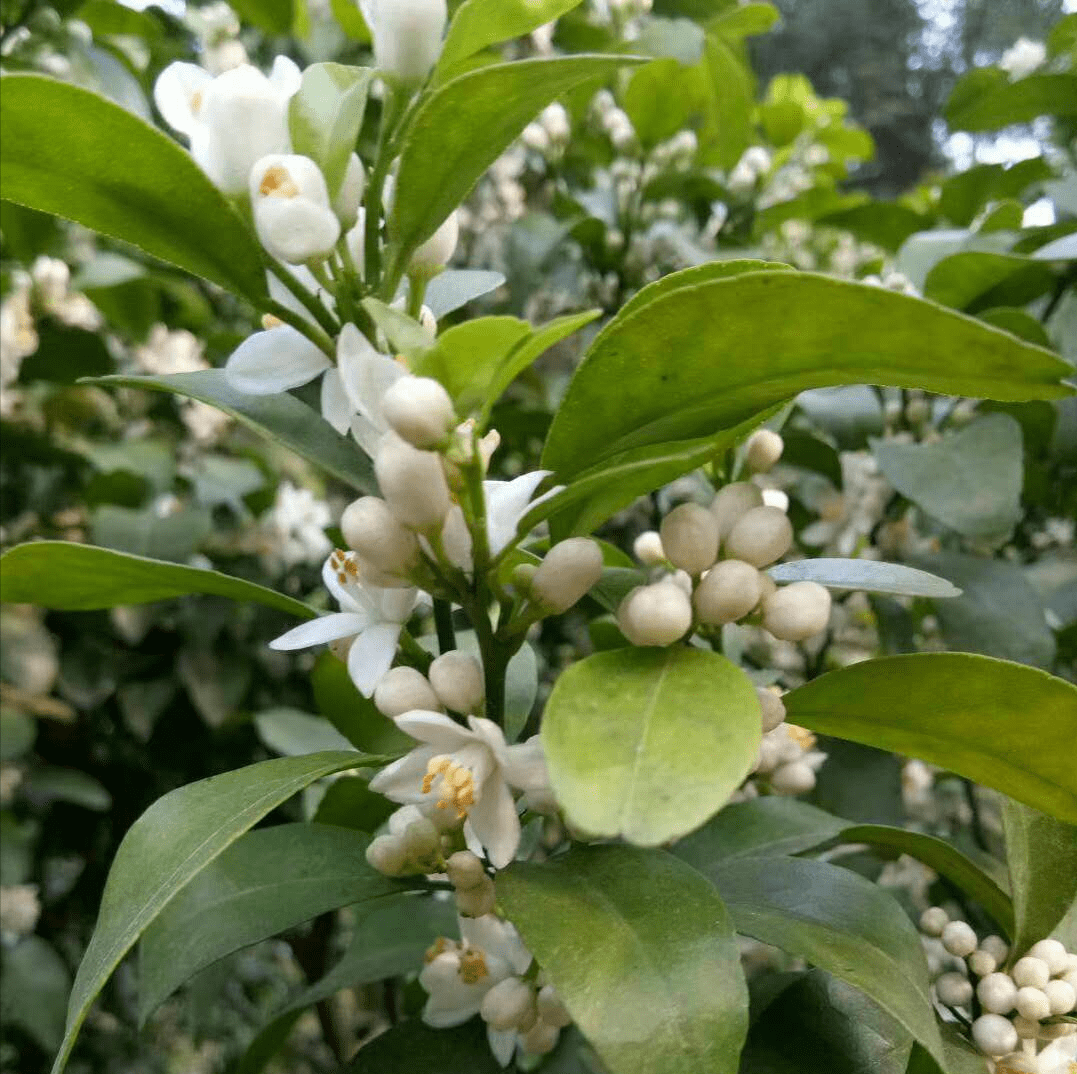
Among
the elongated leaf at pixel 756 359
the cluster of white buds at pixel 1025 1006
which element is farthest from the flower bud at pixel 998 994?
the elongated leaf at pixel 756 359

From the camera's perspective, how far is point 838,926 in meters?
0.57

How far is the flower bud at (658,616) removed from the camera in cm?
48

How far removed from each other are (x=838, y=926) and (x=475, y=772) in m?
0.21

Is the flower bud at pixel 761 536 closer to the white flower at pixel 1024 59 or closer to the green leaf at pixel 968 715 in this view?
the green leaf at pixel 968 715

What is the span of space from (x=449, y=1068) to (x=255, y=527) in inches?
48.2

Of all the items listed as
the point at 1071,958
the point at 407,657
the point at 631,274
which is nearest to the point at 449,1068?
the point at 407,657

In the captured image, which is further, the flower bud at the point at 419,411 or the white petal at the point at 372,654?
the white petal at the point at 372,654

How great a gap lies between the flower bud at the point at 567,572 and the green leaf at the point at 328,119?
22 centimetres

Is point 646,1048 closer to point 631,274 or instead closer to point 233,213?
point 233,213

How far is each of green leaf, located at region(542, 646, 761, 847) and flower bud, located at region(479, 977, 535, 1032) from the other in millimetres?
274

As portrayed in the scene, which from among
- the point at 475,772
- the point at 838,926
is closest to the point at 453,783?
the point at 475,772

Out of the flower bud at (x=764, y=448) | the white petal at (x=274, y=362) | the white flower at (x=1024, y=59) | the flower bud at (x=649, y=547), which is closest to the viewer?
the white petal at (x=274, y=362)

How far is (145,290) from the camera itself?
70.2 inches

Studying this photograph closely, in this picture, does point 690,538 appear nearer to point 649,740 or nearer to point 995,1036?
point 649,740
